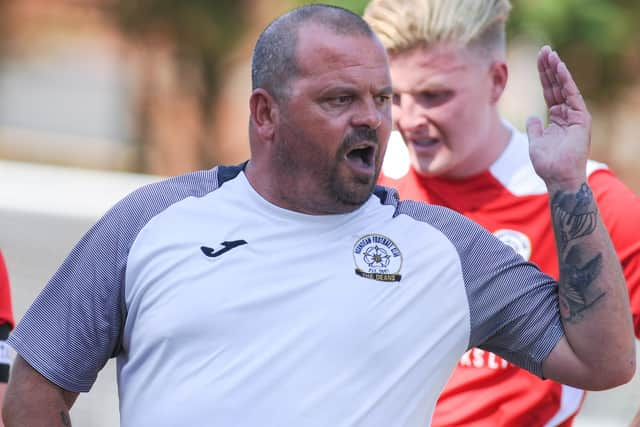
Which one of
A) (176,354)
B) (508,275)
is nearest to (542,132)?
(508,275)

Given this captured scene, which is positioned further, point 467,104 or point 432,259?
point 467,104

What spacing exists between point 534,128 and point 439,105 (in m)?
0.66

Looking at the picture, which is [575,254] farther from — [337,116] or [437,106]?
[437,106]

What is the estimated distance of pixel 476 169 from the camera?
3.67 m

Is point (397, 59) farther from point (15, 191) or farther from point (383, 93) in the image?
point (15, 191)

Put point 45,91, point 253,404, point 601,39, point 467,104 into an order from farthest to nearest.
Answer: point 45,91, point 601,39, point 467,104, point 253,404

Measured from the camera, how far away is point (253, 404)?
105 inches

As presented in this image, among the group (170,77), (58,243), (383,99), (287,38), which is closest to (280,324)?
(383,99)

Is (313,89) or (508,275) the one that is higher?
(313,89)

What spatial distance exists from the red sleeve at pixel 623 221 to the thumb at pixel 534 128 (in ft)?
1.82

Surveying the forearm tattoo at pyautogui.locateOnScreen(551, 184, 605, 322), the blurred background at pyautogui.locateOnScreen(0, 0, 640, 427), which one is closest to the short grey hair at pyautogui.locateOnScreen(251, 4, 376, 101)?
the forearm tattoo at pyautogui.locateOnScreen(551, 184, 605, 322)

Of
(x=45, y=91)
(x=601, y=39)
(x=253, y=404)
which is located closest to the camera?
(x=253, y=404)

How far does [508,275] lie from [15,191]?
15.0 ft

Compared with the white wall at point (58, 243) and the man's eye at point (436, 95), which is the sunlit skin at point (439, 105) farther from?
the white wall at point (58, 243)
